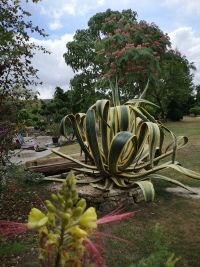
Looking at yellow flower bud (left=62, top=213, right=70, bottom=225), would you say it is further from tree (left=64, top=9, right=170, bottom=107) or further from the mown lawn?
tree (left=64, top=9, right=170, bottom=107)

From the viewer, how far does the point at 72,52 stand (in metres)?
26.0

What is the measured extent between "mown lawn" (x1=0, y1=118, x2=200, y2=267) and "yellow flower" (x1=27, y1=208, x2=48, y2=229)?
6.10ft

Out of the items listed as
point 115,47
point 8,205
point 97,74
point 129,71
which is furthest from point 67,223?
point 97,74

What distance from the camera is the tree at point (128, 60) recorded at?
741 inches

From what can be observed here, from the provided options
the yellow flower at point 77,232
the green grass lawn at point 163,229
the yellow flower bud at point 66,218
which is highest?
the yellow flower bud at point 66,218

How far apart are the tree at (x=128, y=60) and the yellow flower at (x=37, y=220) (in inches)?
588

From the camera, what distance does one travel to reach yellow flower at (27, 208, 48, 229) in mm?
1044

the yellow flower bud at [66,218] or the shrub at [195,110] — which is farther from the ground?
the yellow flower bud at [66,218]

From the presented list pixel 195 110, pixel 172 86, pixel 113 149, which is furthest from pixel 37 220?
pixel 195 110

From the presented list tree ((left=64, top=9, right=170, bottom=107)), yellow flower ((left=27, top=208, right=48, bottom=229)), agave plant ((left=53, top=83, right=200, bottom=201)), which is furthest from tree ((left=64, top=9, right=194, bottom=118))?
yellow flower ((left=27, top=208, right=48, bottom=229))

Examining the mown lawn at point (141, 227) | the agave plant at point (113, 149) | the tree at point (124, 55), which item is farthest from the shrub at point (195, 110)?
the agave plant at point (113, 149)

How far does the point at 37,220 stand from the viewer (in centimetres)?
108

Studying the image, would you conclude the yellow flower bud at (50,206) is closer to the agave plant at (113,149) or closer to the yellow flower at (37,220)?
the yellow flower at (37,220)

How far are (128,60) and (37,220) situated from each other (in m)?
18.1
